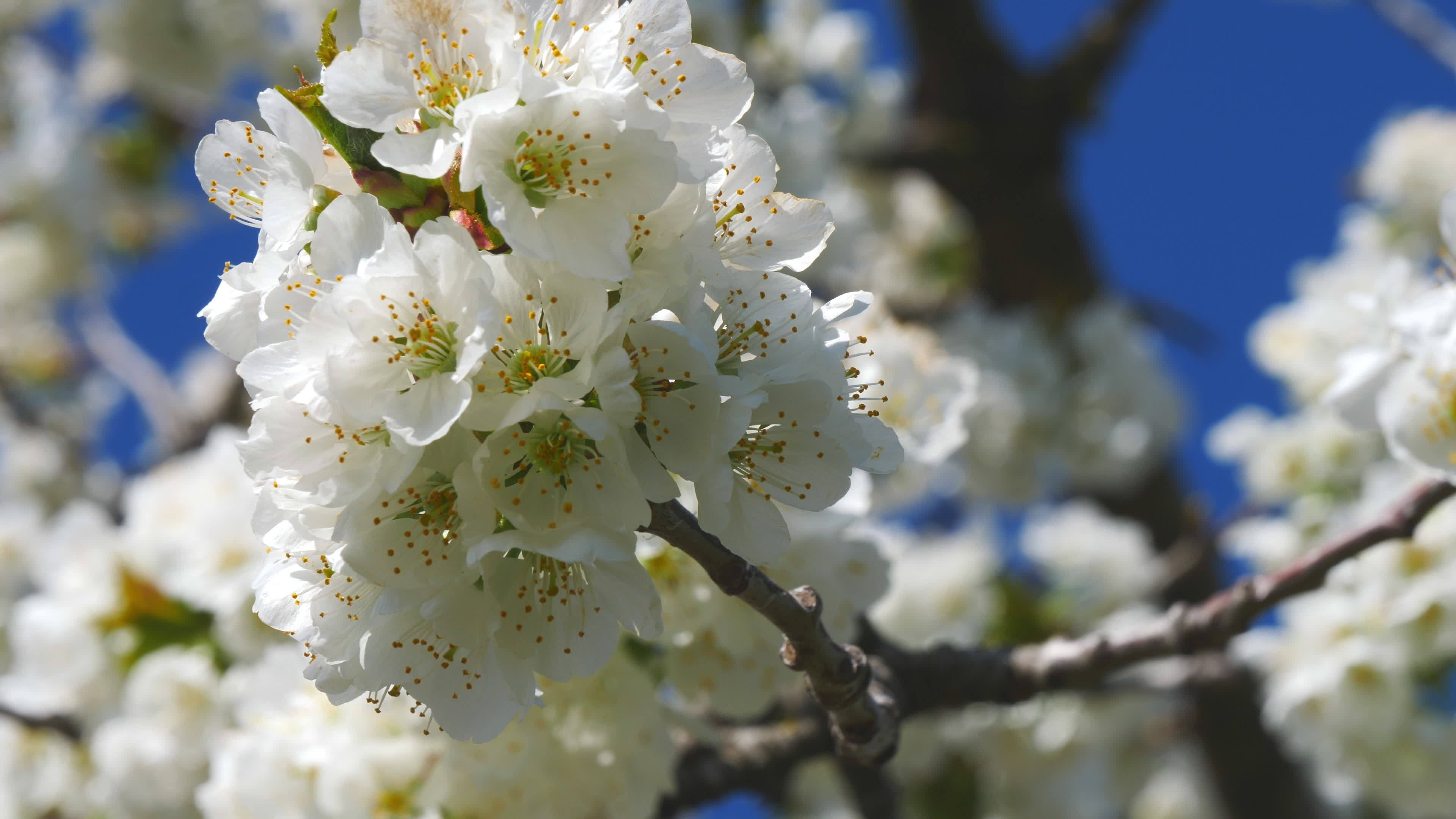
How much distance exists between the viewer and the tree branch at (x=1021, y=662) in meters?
1.57

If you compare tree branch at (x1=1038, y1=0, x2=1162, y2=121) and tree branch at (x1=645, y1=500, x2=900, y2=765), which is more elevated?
tree branch at (x1=645, y1=500, x2=900, y2=765)

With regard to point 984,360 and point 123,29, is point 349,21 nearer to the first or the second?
point 984,360

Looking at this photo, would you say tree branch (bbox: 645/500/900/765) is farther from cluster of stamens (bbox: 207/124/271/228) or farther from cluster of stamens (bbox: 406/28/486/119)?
cluster of stamens (bbox: 207/124/271/228)

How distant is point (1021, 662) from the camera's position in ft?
6.08

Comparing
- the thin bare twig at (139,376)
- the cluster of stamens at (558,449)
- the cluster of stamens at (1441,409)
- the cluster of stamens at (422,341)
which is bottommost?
the thin bare twig at (139,376)

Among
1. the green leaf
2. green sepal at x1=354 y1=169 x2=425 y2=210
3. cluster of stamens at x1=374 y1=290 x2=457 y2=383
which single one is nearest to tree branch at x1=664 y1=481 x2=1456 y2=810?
cluster of stamens at x1=374 y1=290 x2=457 y2=383

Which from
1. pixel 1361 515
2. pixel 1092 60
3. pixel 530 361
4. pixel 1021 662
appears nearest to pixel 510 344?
pixel 530 361

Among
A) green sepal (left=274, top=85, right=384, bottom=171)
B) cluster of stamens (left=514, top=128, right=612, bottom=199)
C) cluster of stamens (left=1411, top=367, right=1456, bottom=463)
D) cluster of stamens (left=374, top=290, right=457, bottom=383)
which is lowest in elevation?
cluster of stamens (left=1411, top=367, right=1456, bottom=463)

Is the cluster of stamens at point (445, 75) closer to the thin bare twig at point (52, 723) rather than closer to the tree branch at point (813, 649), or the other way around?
the tree branch at point (813, 649)

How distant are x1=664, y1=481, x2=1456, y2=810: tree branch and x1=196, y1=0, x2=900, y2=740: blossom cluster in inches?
5.4

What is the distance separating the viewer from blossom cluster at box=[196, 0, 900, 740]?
41.0 inches

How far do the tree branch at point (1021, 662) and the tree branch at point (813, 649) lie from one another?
0.05 feet

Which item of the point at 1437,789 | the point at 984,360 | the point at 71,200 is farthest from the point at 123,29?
the point at 1437,789

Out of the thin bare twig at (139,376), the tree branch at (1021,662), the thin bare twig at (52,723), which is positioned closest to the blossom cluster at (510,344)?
the tree branch at (1021,662)
